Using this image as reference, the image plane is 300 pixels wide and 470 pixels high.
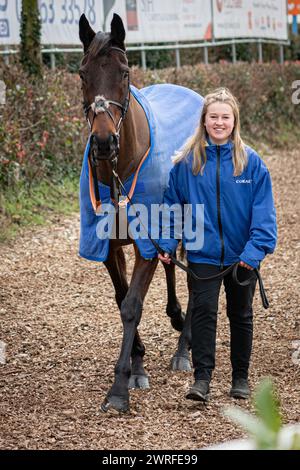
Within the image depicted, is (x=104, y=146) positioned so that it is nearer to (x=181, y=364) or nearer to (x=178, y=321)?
(x=181, y=364)

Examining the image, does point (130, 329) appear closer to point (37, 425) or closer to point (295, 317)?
point (37, 425)

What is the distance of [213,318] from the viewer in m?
4.68

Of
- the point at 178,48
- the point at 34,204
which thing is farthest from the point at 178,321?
the point at 178,48

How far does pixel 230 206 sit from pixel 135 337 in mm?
1164

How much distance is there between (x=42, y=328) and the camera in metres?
6.47

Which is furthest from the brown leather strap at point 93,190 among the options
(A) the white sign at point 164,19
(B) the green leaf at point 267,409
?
(A) the white sign at point 164,19

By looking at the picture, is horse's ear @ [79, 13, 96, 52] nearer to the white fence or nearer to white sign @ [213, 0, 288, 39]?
the white fence

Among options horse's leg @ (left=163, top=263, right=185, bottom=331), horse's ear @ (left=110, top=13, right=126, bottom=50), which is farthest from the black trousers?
horse's leg @ (left=163, top=263, right=185, bottom=331)

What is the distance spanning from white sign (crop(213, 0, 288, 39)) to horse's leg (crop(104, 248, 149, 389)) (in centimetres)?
1254

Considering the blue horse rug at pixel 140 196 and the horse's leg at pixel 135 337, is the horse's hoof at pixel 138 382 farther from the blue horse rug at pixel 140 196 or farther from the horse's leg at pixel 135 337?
the blue horse rug at pixel 140 196

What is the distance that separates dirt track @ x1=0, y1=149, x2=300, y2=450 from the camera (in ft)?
13.9

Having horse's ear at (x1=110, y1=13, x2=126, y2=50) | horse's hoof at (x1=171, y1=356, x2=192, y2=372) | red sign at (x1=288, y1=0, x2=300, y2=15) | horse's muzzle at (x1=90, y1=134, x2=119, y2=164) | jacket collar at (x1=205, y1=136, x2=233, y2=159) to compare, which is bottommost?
horse's hoof at (x1=171, y1=356, x2=192, y2=372)

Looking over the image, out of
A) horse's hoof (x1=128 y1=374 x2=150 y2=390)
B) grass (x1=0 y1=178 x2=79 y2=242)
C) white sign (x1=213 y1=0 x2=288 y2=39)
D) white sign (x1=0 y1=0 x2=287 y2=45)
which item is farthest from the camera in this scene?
white sign (x1=213 y1=0 x2=288 y2=39)
